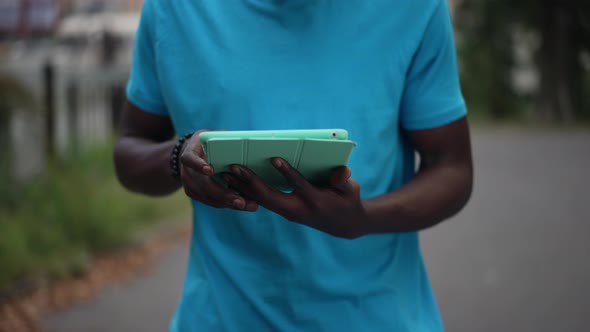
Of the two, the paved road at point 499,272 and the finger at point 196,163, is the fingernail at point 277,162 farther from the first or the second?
the paved road at point 499,272

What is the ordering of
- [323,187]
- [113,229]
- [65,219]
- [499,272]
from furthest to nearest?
[113,229] → [65,219] → [499,272] → [323,187]

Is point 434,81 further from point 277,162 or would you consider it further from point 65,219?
point 65,219

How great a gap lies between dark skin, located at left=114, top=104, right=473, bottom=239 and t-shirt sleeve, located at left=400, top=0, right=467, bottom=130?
0.03 meters

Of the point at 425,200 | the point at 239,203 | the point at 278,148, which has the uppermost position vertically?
the point at 278,148

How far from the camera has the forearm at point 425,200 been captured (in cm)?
147

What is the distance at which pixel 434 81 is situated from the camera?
1539 mm

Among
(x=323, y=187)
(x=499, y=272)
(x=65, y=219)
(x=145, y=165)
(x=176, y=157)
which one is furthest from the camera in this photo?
(x=65, y=219)

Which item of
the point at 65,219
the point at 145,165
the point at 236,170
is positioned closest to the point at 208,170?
the point at 236,170

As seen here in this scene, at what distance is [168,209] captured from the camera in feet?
23.9

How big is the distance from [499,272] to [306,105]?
4435 mm

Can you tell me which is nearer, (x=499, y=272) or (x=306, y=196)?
(x=306, y=196)

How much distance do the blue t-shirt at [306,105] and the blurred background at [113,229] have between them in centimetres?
322

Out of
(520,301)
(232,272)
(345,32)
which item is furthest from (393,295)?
(520,301)

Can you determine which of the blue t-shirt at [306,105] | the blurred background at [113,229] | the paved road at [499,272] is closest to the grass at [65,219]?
the blurred background at [113,229]
